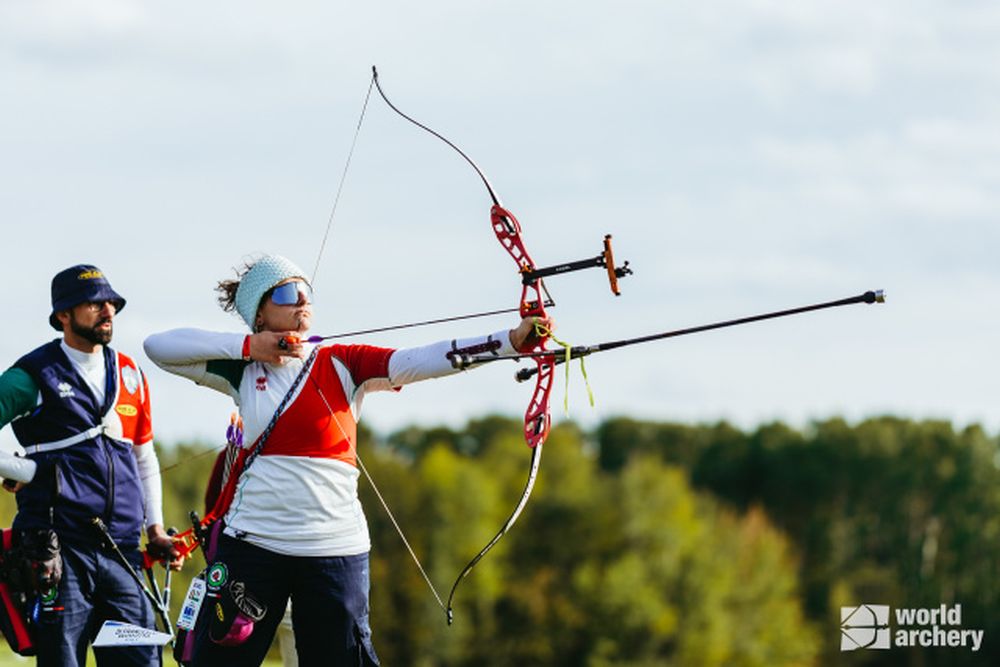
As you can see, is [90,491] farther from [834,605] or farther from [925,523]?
[925,523]

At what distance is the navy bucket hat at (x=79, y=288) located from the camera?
24.7 feet

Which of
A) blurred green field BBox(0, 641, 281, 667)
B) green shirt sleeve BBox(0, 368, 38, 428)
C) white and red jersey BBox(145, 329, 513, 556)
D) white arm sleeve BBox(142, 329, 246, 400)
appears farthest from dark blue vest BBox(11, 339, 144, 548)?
blurred green field BBox(0, 641, 281, 667)

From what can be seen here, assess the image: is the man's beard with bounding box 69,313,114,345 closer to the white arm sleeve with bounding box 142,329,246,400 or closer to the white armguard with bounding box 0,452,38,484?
Result: the white armguard with bounding box 0,452,38,484

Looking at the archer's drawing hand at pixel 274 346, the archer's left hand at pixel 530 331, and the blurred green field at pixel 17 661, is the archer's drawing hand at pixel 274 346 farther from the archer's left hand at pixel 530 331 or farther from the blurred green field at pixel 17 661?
the blurred green field at pixel 17 661

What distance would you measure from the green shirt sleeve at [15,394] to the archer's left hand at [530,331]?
219cm

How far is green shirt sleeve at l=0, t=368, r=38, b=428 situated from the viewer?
740 cm

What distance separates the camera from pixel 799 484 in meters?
73.2

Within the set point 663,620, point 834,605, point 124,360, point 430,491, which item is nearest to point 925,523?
point 834,605

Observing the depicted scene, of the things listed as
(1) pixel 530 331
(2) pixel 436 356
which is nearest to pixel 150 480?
(2) pixel 436 356

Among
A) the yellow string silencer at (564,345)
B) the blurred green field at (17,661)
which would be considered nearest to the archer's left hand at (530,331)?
the yellow string silencer at (564,345)

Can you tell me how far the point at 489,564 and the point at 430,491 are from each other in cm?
305

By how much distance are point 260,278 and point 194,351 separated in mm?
359

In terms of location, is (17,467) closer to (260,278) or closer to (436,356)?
(260,278)

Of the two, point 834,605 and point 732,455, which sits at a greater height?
point 732,455
